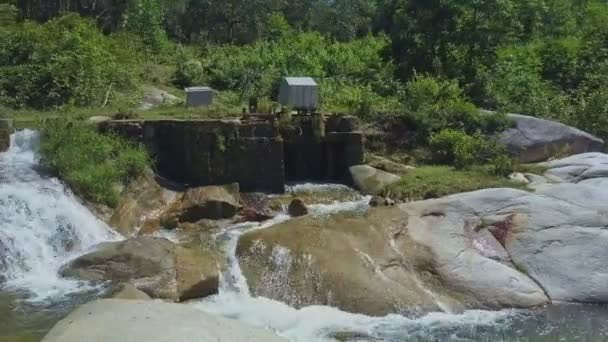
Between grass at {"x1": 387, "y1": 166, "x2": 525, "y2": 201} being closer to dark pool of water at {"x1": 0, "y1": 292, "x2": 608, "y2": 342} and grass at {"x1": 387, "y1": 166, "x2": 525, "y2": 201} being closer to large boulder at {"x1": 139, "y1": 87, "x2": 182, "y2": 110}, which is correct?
dark pool of water at {"x1": 0, "y1": 292, "x2": 608, "y2": 342}

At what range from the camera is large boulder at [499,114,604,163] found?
18.3 meters

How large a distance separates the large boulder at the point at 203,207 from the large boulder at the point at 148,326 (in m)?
5.38

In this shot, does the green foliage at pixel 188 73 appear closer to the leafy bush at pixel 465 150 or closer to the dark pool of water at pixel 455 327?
the leafy bush at pixel 465 150

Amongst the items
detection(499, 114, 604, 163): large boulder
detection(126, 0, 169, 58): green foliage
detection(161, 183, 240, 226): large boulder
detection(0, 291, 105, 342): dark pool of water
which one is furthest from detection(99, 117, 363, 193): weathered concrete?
detection(126, 0, 169, 58): green foliage

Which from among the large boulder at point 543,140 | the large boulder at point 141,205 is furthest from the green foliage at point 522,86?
the large boulder at point 141,205

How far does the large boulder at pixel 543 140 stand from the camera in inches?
722

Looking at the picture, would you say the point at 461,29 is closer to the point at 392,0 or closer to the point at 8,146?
the point at 392,0

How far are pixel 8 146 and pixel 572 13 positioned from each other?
31532 mm

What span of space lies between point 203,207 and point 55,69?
890 centimetres

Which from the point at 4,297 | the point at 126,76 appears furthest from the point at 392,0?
the point at 4,297

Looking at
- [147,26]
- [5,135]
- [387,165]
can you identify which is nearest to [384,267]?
[387,165]

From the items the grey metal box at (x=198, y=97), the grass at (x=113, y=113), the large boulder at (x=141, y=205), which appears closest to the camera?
the large boulder at (x=141, y=205)

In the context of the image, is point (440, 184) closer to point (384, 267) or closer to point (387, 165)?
point (387, 165)

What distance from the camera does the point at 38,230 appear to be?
1244 centimetres
